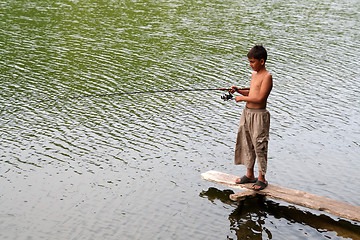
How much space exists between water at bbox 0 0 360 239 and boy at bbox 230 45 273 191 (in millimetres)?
801

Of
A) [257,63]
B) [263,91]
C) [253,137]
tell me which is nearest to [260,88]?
[263,91]

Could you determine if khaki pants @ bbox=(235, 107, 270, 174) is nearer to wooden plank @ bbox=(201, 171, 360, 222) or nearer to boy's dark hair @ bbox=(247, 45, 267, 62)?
wooden plank @ bbox=(201, 171, 360, 222)

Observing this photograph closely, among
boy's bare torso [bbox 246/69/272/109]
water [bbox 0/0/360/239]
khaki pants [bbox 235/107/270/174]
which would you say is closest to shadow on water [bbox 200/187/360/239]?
water [bbox 0/0/360/239]

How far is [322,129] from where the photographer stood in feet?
39.2

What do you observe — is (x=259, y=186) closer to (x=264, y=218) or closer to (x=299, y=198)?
(x=264, y=218)

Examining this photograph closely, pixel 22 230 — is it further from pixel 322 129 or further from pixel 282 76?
pixel 282 76

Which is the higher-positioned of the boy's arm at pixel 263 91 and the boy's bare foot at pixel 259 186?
the boy's arm at pixel 263 91

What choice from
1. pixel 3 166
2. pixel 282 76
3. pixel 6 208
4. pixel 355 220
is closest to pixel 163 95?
pixel 282 76

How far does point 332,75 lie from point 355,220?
33.2ft

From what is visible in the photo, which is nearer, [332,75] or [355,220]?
[355,220]

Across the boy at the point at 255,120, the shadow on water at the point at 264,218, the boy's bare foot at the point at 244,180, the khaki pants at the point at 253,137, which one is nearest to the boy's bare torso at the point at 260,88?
the boy at the point at 255,120

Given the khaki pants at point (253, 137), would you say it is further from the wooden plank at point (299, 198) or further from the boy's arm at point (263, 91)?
the wooden plank at point (299, 198)

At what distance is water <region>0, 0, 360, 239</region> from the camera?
8.06 metres

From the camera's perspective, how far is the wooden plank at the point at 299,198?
7578 millimetres
